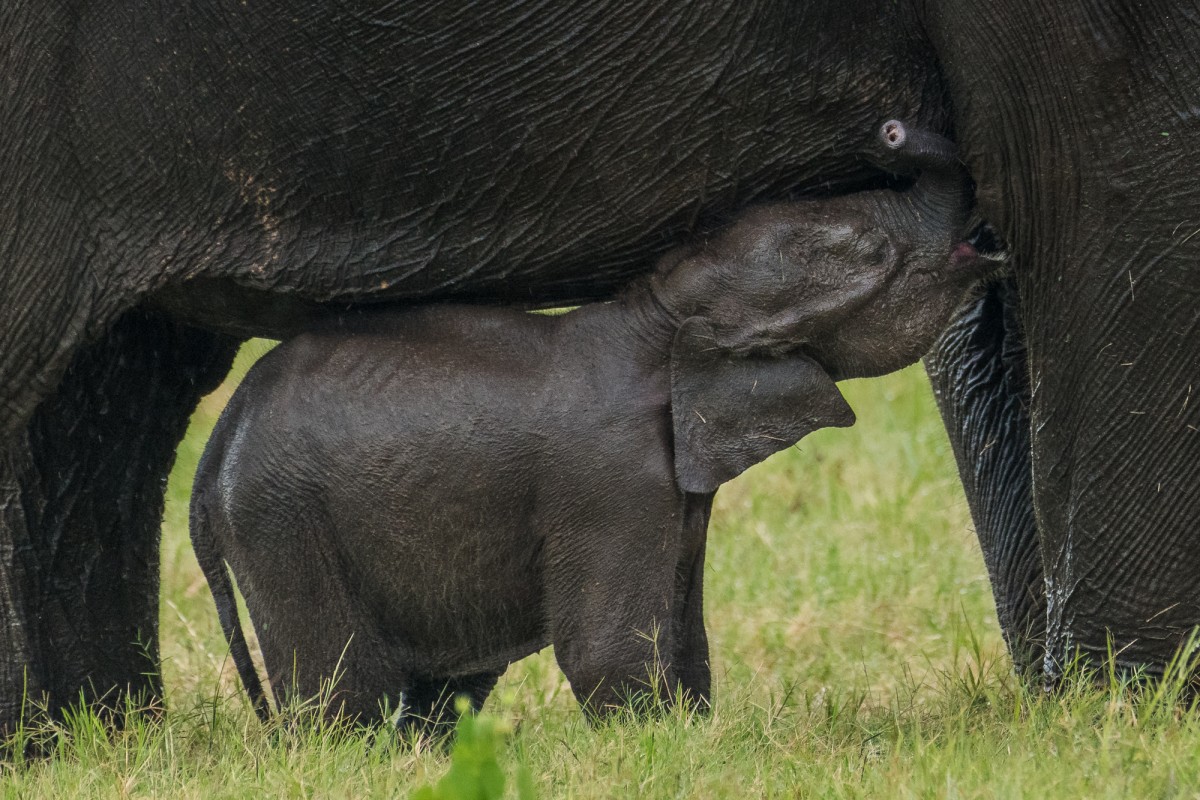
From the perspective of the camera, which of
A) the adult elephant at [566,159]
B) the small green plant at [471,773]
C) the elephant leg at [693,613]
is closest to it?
the small green plant at [471,773]

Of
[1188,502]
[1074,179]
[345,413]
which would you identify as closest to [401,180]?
[345,413]

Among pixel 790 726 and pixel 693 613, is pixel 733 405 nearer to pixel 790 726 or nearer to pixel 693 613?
pixel 693 613

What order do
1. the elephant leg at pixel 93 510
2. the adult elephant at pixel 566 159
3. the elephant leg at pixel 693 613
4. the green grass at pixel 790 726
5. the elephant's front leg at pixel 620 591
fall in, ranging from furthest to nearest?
the elephant leg at pixel 93 510, the elephant leg at pixel 693 613, the elephant's front leg at pixel 620 591, the adult elephant at pixel 566 159, the green grass at pixel 790 726

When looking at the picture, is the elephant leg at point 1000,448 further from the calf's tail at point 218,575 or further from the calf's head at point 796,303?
the calf's tail at point 218,575

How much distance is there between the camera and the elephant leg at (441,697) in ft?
13.8

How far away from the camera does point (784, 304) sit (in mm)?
3703

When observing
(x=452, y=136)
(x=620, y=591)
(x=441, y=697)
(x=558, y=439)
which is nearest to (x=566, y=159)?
(x=452, y=136)

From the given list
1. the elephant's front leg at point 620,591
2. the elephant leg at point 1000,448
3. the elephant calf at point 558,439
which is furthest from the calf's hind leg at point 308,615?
the elephant leg at point 1000,448

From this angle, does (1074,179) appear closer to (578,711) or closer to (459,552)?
(459,552)

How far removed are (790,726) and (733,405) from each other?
0.66 meters

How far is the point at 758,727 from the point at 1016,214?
3.59ft

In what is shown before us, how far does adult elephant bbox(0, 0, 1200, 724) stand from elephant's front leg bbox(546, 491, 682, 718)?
1.65 feet

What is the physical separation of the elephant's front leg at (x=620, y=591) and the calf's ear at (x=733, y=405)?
12 cm

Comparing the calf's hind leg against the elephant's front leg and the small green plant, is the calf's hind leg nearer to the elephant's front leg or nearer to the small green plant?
the elephant's front leg
